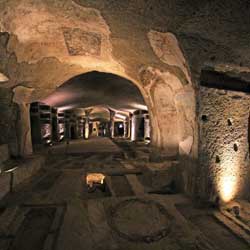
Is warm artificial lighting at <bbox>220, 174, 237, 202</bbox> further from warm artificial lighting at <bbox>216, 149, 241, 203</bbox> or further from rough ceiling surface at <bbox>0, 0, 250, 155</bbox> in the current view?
rough ceiling surface at <bbox>0, 0, 250, 155</bbox>

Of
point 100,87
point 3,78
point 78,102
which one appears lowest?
point 3,78

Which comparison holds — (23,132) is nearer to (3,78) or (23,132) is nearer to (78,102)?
(3,78)

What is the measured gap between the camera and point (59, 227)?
8.50ft

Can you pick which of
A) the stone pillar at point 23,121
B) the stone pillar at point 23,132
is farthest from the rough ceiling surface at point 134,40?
the stone pillar at point 23,132

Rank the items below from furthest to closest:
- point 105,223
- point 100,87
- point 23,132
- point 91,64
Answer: point 100,87 < point 23,132 < point 91,64 < point 105,223

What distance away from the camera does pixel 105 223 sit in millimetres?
2736

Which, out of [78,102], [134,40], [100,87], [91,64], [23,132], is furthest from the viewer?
[78,102]

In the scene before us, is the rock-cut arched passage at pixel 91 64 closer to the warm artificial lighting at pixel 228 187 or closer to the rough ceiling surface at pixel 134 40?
the rough ceiling surface at pixel 134 40

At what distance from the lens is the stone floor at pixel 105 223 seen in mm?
2334

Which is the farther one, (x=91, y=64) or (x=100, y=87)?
(x=100, y=87)

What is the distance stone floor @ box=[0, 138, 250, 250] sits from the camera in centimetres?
233

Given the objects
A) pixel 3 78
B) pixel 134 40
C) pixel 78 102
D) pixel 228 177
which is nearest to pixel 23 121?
pixel 3 78

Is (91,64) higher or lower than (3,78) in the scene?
higher

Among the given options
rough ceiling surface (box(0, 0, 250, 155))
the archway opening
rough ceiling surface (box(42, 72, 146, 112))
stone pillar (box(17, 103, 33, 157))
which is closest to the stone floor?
stone pillar (box(17, 103, 33, 157))
